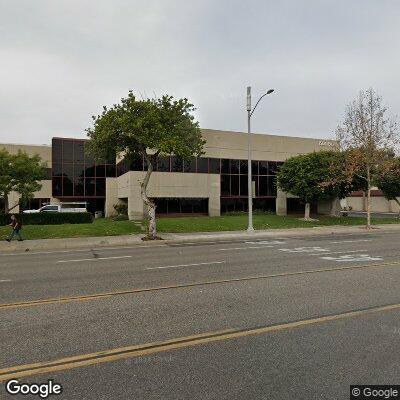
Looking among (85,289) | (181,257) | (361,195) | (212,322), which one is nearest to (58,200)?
(181,257)

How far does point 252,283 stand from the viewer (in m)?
8.88

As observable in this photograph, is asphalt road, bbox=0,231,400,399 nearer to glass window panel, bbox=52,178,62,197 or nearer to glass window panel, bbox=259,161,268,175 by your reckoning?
glass window panel, bbox=259,161,268,175

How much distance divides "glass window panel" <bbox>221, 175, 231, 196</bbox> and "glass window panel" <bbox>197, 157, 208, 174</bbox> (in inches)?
89.2

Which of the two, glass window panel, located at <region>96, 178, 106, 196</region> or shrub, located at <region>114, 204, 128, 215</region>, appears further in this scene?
glass window panel, located at <region>96, 178, 106, 196</region>

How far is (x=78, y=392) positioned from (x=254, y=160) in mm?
38204

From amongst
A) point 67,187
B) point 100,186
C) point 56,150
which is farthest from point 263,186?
point 56,150

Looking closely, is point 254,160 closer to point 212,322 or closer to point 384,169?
point 384,169

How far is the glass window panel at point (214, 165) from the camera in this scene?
3819 centimetres

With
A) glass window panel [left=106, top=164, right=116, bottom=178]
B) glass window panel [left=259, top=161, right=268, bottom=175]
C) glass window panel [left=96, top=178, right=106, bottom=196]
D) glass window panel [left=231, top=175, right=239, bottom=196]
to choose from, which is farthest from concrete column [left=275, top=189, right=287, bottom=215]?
glass window panel [left=96, top=178, right=106, bottom=196]

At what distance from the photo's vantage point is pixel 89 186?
4491 centimetres

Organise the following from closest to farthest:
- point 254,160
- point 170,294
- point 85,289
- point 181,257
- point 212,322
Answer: point 212,322 → point 170,294 → point 85,289 → point 181,257 → point 254,160

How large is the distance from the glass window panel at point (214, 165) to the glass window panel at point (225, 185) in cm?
95

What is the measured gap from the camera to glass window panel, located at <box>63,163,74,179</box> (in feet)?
146

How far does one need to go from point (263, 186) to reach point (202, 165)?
789 centimetres
